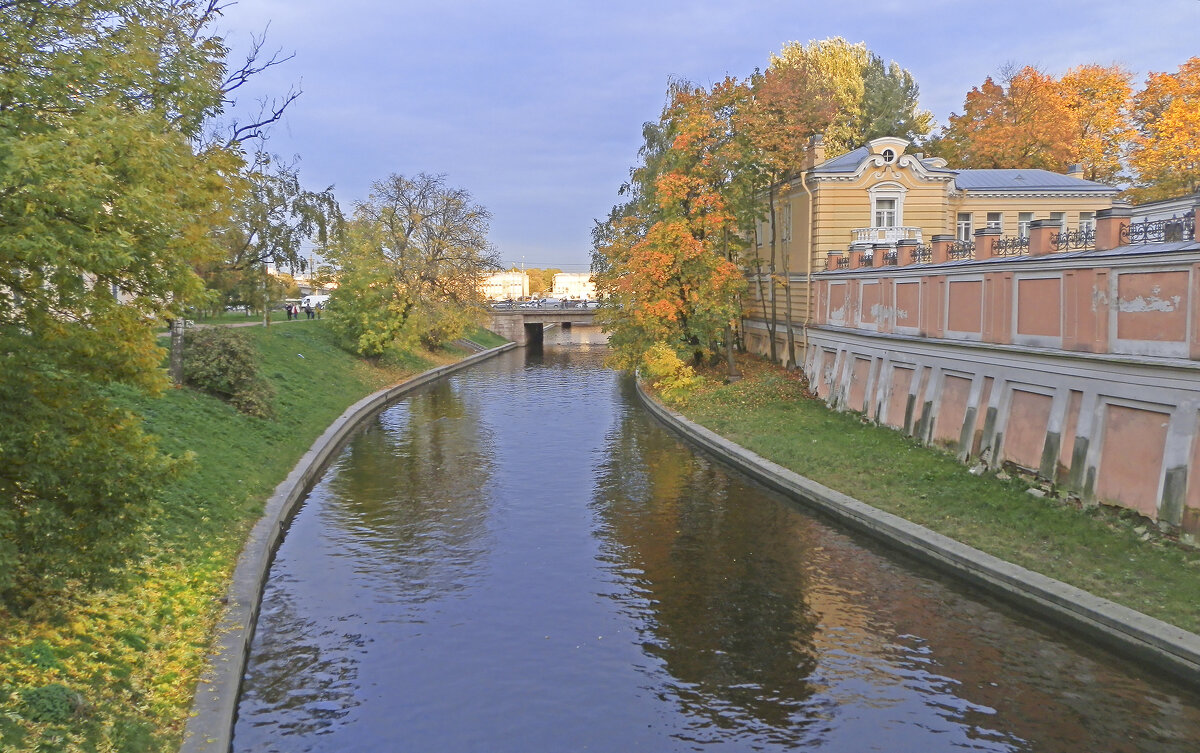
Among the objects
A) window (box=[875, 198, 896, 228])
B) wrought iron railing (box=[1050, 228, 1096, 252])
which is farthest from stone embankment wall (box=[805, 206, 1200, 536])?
window (box=[875, 198, 896, 228])

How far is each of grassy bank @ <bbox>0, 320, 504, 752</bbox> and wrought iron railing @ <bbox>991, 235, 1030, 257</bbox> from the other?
17.6m

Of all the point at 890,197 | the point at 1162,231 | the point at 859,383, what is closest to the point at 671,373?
the point at 859,383

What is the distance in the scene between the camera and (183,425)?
808 inches

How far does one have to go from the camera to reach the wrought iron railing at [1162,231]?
15.3m

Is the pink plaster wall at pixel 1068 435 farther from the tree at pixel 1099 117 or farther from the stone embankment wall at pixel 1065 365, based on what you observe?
the tree at pixel 1099 117

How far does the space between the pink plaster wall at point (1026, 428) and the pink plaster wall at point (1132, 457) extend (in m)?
1.90

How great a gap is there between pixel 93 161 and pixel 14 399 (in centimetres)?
237

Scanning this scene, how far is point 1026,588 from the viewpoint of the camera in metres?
13.5

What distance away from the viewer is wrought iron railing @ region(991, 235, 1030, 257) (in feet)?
65.2

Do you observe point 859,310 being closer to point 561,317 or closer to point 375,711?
point 375,711

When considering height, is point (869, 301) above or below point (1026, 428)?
above

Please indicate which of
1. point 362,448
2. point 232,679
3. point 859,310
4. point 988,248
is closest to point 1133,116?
point 859,310

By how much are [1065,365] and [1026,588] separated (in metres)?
5.90

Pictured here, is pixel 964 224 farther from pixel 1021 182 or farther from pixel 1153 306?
pixel 1153 306
